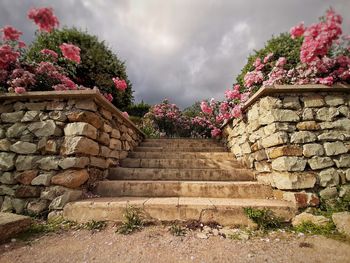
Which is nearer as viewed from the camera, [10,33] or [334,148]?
[334,148]

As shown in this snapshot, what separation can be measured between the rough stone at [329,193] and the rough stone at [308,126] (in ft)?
2.70

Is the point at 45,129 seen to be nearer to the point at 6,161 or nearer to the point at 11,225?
the point at 6,161

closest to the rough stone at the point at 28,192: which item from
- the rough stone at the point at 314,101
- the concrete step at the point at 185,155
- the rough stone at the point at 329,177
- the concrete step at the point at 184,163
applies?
the concrete step at the point at 184,163

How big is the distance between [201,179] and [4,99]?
3.55 metres

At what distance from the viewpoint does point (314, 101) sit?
9.50 feet

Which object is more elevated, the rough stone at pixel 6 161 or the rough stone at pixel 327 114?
the rough stone at pixel 327 114

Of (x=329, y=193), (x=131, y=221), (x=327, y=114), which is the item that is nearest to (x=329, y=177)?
(x=329, y=193)

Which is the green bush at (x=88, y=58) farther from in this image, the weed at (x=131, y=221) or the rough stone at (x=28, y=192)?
the weed at (x=131, y=221)

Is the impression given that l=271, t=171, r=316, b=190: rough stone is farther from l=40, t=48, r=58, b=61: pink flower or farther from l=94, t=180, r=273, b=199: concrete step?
l=40, t=48, r=58, b=61: pink flower

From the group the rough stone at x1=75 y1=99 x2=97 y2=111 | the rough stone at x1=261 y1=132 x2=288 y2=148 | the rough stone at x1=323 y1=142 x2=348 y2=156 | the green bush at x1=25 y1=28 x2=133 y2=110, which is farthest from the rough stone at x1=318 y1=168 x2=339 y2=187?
the green bush at x1=25 y1=28 x2=133 y2=110

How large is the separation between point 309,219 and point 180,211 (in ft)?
4.99

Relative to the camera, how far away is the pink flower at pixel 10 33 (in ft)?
10.8

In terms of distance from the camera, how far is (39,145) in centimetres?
293

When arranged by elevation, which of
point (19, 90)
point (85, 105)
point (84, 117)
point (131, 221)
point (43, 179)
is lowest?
point (131, 221)
